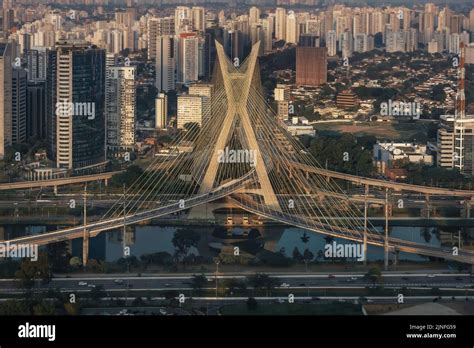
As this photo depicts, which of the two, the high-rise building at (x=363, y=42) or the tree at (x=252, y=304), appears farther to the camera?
the high-rise building at (x=363, y=42)

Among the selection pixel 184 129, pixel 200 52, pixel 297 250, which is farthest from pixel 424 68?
pixel 297 250

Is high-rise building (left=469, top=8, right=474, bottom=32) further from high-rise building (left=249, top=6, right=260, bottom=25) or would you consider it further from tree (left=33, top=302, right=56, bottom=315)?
tree (left=33, top=302, right=56, bottom=315)

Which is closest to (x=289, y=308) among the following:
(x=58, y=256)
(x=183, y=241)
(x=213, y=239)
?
(x=58, y=256)

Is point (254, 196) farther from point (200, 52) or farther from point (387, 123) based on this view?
point (200, 52)

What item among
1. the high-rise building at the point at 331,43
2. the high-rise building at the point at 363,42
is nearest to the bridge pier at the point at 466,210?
the high-rise building at the point at 331,43

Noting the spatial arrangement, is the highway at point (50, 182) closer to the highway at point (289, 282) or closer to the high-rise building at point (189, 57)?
the highway at point (289, 282)

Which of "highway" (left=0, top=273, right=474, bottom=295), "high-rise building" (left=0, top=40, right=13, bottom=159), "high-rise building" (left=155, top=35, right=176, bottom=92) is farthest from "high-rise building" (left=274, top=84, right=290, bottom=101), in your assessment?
"highway" (left=0, top=273, right=474, bottom=295)
